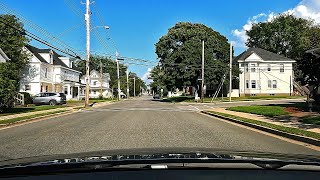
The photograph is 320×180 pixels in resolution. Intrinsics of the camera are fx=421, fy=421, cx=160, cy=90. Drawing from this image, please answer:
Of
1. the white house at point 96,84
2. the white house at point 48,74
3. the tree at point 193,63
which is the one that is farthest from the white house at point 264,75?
the white house at point 96,84

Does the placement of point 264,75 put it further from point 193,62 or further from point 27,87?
point 27,87

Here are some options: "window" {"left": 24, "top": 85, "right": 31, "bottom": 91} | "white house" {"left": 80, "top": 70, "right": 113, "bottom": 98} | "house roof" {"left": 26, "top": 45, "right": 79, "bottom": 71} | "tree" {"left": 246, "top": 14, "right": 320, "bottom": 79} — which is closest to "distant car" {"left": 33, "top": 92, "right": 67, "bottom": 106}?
"house roof" {"left": 26, "top": 45, "right": 79, "bottom": 71}

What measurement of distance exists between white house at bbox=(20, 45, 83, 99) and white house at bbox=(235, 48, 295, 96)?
3045cm

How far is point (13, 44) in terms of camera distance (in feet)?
188

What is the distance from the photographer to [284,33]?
90062 mm

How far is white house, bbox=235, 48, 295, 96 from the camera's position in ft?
224

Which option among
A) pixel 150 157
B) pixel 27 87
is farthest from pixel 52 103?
pixel 150 157

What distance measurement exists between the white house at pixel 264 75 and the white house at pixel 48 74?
30.5 meters

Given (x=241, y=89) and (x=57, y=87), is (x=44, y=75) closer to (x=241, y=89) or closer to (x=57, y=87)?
(x=57, y=87)

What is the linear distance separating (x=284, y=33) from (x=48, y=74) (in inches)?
1989

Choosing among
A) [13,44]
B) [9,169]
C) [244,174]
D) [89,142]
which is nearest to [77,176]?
[9,169]

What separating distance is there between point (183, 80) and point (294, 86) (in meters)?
20.4

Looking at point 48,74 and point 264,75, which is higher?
point 48,74

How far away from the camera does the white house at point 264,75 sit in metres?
68.3
